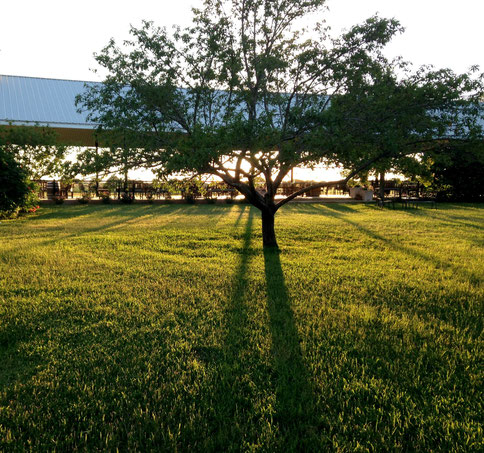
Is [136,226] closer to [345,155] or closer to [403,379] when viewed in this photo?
[345,155]

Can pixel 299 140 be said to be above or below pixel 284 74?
below

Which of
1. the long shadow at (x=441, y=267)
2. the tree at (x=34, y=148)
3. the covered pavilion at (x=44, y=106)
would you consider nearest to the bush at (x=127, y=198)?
the covered pavilion at (x=44, y=106)

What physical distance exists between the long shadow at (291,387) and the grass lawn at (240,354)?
12mm

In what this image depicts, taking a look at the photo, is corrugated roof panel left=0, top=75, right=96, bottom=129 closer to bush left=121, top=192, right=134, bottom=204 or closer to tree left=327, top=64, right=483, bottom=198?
bush left=121, top=192, right=134, bottom=204

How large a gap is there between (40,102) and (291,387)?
22.2 m

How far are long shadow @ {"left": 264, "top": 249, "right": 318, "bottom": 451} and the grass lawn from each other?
1 cm

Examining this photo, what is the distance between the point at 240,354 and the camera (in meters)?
2.92

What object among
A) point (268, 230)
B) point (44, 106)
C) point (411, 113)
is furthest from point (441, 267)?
point (44, 106)

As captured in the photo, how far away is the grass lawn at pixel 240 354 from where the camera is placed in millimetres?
2051

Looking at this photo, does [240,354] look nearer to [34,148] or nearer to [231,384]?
[231,384]

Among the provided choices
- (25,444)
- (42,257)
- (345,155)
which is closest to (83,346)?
(25,444)

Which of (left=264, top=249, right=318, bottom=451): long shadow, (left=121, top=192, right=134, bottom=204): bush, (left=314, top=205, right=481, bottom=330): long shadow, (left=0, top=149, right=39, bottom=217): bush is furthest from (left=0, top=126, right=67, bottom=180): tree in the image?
(left=264, top=249, right=318, bottom=451): long shadow

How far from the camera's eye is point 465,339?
10.7 ft

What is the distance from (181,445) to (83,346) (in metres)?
1.59
